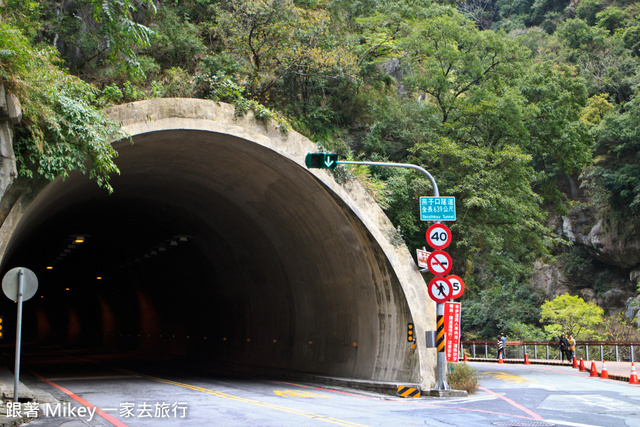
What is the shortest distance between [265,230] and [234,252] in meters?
3.46

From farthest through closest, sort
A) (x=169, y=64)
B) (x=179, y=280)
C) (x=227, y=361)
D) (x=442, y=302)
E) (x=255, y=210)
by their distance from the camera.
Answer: (x=179, y=280)
(x=227, y=361)
(x=169, y=64)
(x=255, y=210)
(x=442, y=302)

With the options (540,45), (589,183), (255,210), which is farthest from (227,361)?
(540,45)

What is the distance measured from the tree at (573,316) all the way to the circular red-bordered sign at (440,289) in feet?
90.6

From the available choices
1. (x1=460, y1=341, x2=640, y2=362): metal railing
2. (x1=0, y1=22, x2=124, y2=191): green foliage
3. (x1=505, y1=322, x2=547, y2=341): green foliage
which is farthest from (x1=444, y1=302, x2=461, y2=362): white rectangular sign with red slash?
(x1=505, y1=322, x2=547, y2=341): green foliage

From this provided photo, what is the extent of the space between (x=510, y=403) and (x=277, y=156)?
8253 mm

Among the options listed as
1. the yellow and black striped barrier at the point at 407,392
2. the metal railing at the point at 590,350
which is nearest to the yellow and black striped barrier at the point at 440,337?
the yellow and black striped barrier at the point at 407,392

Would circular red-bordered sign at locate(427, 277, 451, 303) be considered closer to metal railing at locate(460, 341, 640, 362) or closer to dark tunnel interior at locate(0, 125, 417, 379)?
dark tunnel interior at locate(0, 125, 417, 379)

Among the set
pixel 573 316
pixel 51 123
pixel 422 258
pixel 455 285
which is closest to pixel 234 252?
pixel 422 258

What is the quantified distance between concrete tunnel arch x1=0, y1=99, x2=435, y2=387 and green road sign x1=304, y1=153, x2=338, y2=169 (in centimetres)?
145

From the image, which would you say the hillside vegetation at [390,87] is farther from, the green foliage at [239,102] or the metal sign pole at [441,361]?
the metal sign pole at [441,361]

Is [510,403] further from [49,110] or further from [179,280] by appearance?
[179,280]

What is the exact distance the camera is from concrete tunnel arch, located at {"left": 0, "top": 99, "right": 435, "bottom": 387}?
50.4ft

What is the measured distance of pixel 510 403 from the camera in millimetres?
13156

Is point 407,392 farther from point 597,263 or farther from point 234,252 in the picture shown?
point 597,263
